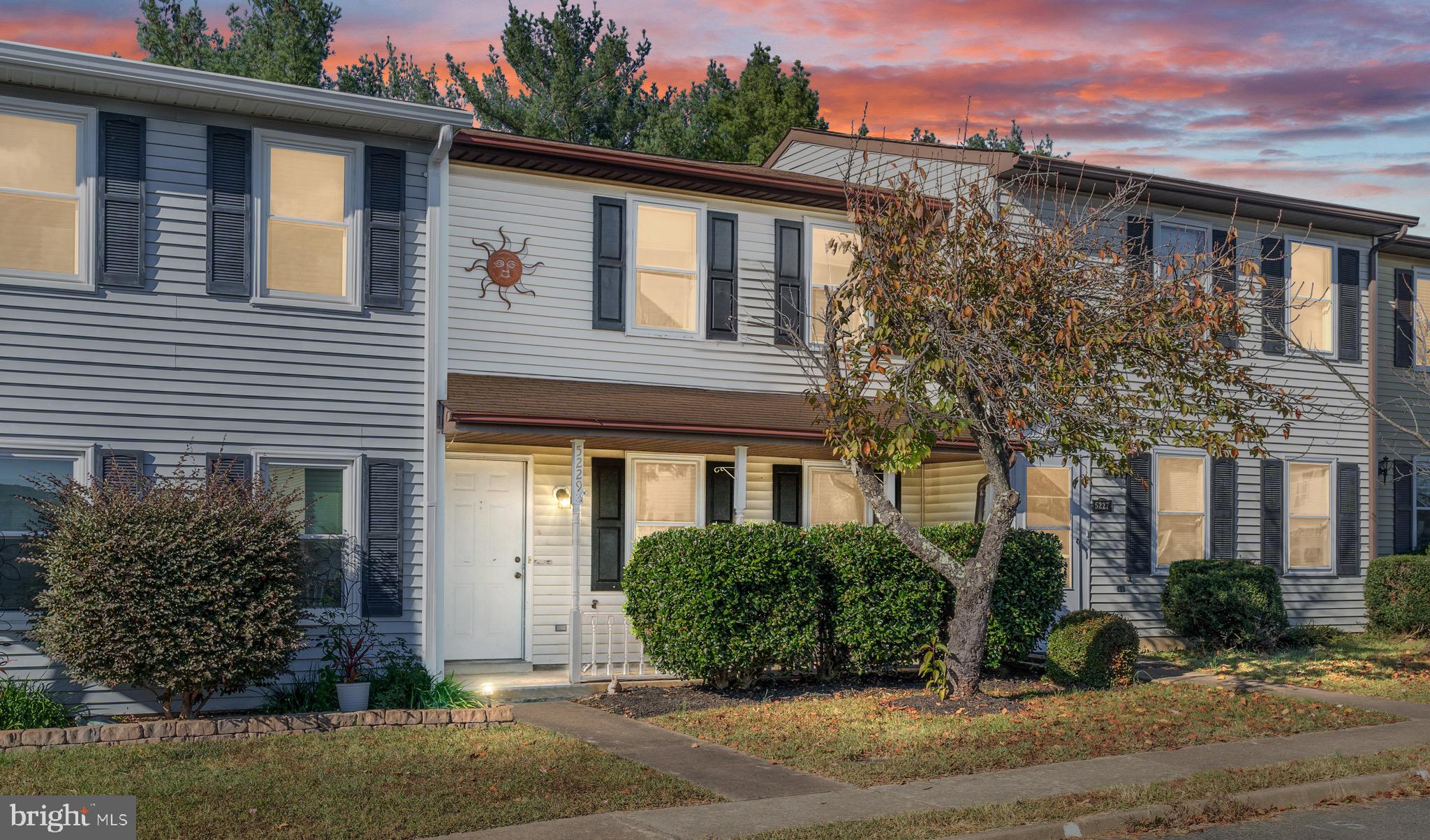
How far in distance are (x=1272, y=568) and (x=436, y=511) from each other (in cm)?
1113

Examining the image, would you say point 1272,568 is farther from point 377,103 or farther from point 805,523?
point 377,103

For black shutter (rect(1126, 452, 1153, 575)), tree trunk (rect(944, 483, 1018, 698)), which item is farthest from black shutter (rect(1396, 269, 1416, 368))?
tree trunk (rect(944, 483, 1018, 698))

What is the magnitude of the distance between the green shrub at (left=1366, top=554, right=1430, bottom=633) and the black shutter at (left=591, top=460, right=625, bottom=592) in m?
11.4

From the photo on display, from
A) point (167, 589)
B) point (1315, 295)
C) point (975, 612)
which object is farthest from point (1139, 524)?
point (167, 589)

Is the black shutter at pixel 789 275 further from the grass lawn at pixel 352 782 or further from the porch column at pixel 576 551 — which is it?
the grass lawn at pixel 352 782

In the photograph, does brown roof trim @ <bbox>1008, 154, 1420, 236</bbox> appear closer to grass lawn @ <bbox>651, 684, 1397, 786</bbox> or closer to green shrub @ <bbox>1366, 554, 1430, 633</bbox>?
green shrub @ <bbox>1366, 554, 1430, 633</bbox>

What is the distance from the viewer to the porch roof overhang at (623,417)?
12.4 metres

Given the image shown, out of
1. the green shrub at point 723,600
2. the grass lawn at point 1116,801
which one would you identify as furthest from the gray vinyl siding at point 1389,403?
the green shrub at point 723,600

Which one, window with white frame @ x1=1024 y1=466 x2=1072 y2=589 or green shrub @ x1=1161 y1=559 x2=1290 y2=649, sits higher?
window with white frame @ x1=1024 y1=466 x2=1072 y2=589

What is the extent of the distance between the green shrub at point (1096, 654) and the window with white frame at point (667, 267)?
17.7ft

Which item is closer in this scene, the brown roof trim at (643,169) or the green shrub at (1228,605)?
the brown roof trim at (643,169)

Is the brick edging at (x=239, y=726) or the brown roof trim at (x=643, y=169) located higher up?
the brown roof trim at (x=643, y=169)

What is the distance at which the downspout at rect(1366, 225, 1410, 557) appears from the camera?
19000 mm

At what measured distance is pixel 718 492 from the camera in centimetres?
1520
